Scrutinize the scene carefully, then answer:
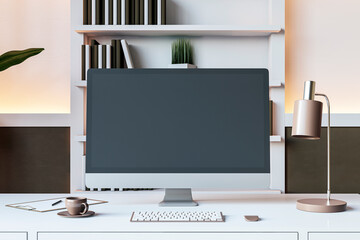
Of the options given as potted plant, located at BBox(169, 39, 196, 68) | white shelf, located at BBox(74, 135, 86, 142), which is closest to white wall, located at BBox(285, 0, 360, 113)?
potted plant, located at BBox(169, 39, 196, 68)

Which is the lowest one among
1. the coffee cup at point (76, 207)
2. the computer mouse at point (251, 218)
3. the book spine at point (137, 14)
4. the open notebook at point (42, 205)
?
the open notebook at point (42, 205)

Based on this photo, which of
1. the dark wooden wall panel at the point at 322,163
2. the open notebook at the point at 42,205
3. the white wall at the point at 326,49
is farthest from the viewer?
the white wall at the point at 326,49

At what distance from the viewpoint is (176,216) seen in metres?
1.45

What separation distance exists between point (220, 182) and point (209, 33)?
1.50 metres

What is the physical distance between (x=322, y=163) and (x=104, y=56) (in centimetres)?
158

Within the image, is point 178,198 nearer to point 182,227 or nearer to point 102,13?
point 182,227

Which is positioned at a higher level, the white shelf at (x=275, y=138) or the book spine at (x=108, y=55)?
the book spine at (x=108, y=55)

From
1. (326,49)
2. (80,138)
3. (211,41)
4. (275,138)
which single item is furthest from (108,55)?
(326,49)

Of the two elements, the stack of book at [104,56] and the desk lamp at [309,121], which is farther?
the stack of book at [104,56]

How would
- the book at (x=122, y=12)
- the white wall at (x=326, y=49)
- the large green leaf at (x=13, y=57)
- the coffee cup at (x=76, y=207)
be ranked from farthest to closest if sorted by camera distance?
the white wall at (x=326, y=49)
the book at (x=122, y=12)
the large green leaf at (x=13, y=57)
the coffee cup at (x=76, y=207)

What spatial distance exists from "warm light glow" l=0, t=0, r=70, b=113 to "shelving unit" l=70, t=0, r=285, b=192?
0.21m

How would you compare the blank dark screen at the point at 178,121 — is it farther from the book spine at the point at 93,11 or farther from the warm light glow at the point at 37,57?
the warm light glow at the point at 37,57

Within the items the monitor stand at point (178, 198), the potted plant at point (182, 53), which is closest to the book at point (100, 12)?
the potted plant at point (182, 53)

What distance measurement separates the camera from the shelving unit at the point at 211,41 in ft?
9.32
